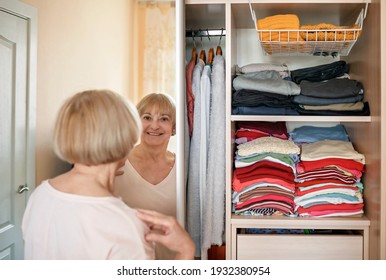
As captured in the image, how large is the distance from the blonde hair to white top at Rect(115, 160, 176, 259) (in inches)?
6.9

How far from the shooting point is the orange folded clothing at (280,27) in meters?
1.73

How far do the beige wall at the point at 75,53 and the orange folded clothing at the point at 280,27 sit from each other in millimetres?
517

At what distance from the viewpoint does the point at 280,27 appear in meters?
1.73

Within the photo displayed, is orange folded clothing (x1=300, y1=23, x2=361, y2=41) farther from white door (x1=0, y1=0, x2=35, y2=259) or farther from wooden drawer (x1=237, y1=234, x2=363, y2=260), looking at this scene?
white door (x1=0, y1=0, x2=35, y2=259)

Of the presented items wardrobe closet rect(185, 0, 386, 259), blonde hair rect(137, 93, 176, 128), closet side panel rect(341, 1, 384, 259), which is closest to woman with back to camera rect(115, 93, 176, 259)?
blonde hair rect(137, 93, 176, 128)

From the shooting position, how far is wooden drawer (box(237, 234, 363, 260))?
1781 mm

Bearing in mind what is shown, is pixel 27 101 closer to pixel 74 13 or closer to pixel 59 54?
pixel 59 54

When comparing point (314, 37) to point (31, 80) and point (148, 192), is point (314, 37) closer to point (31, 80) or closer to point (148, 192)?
point (148, 192)

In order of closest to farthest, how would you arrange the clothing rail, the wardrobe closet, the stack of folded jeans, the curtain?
1. the curtain
2. the wardrobe closet
3. the stack of folded jeans
4. the clothing rail

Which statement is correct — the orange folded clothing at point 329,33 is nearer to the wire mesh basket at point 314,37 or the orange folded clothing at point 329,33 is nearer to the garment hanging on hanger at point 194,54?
the wire mesh basket at point 314,37

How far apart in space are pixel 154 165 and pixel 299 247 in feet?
2.26

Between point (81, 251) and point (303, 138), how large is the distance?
1.09 meters

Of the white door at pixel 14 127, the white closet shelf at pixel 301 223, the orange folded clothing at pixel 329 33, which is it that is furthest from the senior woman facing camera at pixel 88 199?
the orange folded clothing at pixel 329 33

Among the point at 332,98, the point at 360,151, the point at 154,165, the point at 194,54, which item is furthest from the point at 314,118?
the point at 154,165
